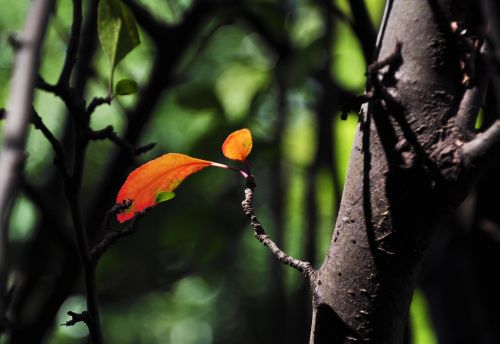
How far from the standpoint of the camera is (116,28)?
66cm

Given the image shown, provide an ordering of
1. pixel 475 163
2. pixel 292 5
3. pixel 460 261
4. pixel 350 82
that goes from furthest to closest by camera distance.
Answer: pixel 350 82
pixel 292 5
pixel 460 261
pixel 475 163

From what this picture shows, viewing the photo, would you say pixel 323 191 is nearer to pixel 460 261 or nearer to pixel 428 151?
pixel 460 261

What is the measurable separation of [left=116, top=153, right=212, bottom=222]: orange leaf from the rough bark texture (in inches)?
7.1

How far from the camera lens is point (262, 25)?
1.75 meters

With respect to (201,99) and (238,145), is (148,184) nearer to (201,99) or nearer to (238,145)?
(238,145)

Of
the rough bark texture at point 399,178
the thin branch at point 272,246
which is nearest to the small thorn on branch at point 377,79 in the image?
the rough bark texture at point 399,178

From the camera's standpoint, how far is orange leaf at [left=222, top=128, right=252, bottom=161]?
2.07ft

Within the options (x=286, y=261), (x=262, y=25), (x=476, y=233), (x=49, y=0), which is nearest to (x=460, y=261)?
(x=476, y=233)

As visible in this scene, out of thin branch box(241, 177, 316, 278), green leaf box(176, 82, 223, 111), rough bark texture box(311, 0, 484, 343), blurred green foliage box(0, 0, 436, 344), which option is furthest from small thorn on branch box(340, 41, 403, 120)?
green leaf box(176, 82, 223, 111)

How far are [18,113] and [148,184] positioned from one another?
35 centimetres

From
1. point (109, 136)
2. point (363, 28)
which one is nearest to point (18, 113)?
point (109, 136)

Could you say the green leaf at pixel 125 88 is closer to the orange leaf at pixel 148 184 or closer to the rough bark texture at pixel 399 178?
the orange leaf at pixel 148 184

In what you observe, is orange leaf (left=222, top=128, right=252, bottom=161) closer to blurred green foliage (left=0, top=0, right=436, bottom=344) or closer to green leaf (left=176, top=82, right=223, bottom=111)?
blurred green foliage (left=0, top=0, right=436, bottom=344)

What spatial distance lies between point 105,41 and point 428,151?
0.35 metres
